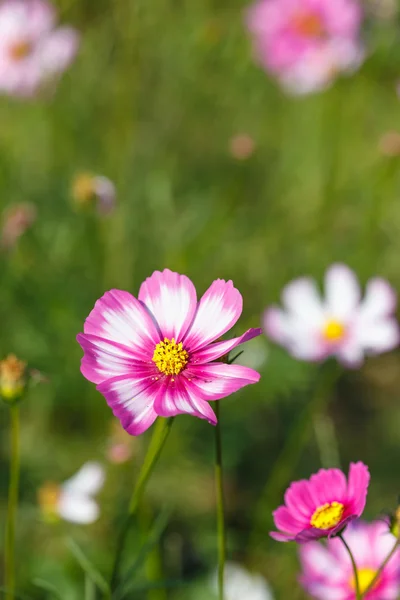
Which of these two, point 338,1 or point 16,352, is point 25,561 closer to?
point 16,352

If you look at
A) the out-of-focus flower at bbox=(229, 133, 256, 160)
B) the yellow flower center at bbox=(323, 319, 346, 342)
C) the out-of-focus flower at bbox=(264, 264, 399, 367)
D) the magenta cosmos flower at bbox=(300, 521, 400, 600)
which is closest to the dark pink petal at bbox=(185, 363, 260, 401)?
the magenta cosmos flower at bbox=(300, 521, 400, 600)

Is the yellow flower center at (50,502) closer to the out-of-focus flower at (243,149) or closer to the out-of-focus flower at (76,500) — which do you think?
the out-of-focus flower at (76,500)

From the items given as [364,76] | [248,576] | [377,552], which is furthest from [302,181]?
[377,552]

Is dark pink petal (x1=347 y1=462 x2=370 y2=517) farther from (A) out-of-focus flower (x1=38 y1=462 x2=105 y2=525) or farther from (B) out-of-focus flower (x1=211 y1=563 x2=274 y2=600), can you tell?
(B) out-of-focus flower (x1=211 y1=563 x2=274 y2=600)

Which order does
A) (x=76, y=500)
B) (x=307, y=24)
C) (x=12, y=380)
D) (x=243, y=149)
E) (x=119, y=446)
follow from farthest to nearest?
(x=307, y=24)
(x=243, y=149)
(x=119, y=446)
(x=76, y=500)
(x=12, y=380)

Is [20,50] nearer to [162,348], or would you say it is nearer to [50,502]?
[50,502]

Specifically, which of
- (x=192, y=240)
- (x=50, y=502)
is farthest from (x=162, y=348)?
(x=192, y=240)
